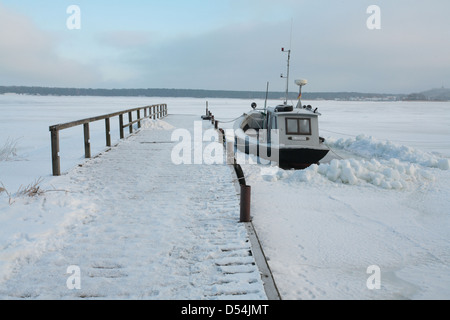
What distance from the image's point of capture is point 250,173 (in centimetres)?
941

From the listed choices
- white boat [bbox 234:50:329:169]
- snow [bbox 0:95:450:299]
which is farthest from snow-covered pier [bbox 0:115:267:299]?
white boat [bbox 234:50:329:169]

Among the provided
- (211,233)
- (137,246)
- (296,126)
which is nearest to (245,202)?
(211,233)

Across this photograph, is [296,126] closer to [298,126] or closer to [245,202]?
[298,126]

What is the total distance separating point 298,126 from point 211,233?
28.6 ft

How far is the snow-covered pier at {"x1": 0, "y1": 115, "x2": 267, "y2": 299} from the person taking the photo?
3.36 metres

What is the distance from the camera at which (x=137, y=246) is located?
14.0ft

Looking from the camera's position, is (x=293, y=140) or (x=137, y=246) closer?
(x=137, y=246)

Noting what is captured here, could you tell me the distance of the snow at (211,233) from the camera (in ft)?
11.7

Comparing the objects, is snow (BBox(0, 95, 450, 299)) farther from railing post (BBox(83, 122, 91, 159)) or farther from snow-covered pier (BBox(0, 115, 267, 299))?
railing post (BBox(83, 122, 91, 159))

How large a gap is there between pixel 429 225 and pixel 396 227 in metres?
0.77

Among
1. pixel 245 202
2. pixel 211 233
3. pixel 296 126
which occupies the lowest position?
pixel 211 233

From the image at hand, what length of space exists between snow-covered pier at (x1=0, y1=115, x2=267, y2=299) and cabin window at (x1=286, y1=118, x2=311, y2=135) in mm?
5820

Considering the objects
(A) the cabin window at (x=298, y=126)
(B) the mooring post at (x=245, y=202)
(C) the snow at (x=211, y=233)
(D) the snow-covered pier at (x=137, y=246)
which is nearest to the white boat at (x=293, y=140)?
(A) the cabin window at (x=298, y=126)

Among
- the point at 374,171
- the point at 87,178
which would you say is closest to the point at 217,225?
the point at 87,178
